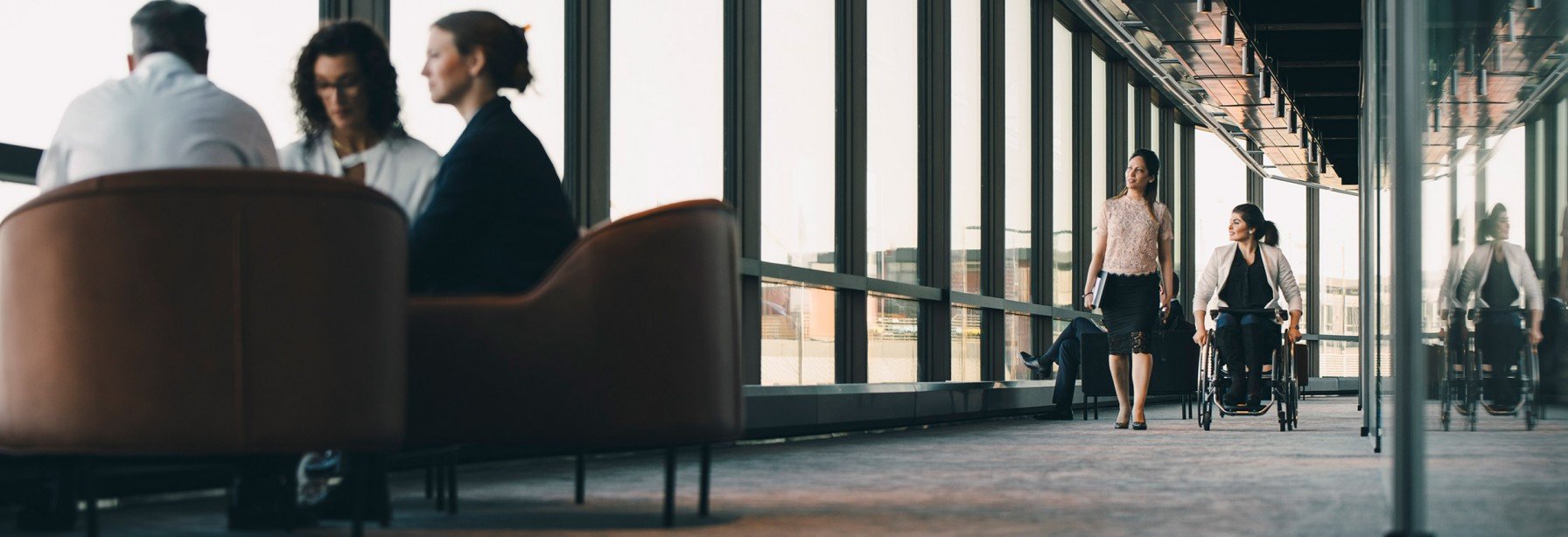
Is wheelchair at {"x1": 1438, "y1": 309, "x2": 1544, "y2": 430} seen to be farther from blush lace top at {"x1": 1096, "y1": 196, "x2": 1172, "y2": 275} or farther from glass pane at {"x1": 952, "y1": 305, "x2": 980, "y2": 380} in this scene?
glass pane at {"x1": 952, "y1": 305, "x2": 980, "y2": 380}

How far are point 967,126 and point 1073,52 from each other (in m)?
3.67

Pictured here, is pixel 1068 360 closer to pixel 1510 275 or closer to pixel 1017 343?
pixel 1017 343

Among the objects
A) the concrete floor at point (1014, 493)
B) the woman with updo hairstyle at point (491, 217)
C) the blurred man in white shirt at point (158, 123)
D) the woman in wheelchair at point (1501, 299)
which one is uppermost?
the blurred man in white shirt at point (158, 123)

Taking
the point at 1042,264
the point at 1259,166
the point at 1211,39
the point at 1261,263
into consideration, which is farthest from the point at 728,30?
the point at 1259,166

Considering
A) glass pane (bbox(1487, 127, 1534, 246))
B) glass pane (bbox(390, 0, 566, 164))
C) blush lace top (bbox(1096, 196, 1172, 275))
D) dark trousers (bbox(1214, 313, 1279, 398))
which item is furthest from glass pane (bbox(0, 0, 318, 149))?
dark trousers (bbox(1214, 313, 1279, 398))

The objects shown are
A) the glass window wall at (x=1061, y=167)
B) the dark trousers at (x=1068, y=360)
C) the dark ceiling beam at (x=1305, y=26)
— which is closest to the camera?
the dark trousers at (x=1068, y=360)

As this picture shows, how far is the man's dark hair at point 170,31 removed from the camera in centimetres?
309

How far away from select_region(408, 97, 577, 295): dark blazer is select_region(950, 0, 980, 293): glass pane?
792 cm

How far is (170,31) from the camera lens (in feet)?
10.1

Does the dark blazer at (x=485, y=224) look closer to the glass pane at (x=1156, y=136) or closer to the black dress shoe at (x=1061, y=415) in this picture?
the black dress shoe at (x=1061, y=415)

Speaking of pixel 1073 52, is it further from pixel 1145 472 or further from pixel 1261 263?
pixel 1145 472

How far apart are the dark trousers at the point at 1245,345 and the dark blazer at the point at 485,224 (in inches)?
246

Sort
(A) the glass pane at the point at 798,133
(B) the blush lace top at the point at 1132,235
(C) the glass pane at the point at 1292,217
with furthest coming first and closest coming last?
(C) the glass pane at the point at 1292,217 → (B) the blush lace top at the point at 1132,235 → (A) the glass pane at the point at 798,133

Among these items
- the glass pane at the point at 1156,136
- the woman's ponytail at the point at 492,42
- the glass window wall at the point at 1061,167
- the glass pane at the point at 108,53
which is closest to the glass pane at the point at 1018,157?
the glass window wall at the point at 1061,167
